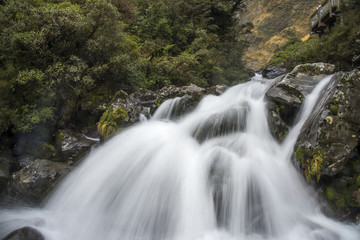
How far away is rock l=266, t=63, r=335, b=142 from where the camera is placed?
6461 mm

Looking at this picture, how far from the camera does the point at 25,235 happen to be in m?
4.02

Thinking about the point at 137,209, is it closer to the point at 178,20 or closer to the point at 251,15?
the point at 178,20

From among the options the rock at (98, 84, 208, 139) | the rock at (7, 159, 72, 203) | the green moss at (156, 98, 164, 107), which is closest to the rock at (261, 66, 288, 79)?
the rock at (98, 84, 208, 139)

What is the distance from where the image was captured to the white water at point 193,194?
4430 millimetres

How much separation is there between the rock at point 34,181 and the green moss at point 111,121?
1883mm

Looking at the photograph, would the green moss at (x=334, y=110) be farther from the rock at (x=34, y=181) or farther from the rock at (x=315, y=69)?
the rock at (x=34, y=181)

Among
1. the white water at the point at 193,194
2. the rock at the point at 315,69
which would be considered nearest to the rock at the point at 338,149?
the white water at the point at 193,194

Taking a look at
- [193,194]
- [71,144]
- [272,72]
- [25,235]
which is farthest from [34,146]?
[272,72]

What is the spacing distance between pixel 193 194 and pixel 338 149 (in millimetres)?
3363

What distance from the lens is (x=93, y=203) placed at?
5.29m

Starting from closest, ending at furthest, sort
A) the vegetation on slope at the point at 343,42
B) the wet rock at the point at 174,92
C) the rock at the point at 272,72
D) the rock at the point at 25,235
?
the rock at the point at 25,235 < the vegetation on slope at the point at 343,42 < the wet rock at the point at 174,92 < the rock at the point at 272,72

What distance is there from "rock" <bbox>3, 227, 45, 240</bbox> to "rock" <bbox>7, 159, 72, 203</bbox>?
1.46 meters

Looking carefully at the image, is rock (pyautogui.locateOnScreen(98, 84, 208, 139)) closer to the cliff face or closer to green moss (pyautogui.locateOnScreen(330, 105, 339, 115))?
green moss (pyautogui.locateOnScreen(330, 105, 339, 115))

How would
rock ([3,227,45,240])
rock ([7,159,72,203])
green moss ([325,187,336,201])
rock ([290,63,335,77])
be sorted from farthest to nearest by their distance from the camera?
rock ([290,63,335,77])
rock ([7,159,72,203])
green moss ([325,187,336,201])
rock ([3,227,45,240])
